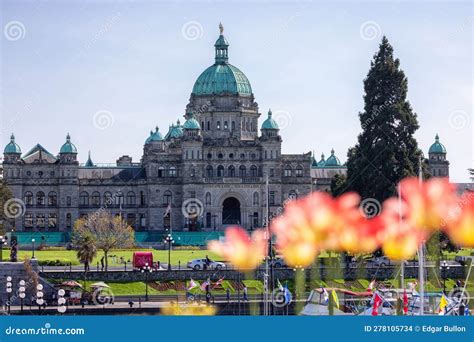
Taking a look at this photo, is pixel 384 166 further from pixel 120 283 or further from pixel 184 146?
pixel 184 146

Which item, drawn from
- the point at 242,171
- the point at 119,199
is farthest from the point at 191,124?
the point at 119,199

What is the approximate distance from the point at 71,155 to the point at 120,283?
49455mm

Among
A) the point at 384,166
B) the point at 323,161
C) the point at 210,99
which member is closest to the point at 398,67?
the point at 384,166

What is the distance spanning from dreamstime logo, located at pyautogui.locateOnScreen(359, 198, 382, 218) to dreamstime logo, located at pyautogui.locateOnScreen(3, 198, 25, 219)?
122 feet

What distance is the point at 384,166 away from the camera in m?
60.2

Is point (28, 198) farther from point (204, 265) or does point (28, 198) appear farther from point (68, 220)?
point (204, 265)

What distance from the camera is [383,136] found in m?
62.8

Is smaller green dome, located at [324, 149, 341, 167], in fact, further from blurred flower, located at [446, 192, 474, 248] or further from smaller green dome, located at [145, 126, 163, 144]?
blurred flower, located at [446, 192, 474, 248]

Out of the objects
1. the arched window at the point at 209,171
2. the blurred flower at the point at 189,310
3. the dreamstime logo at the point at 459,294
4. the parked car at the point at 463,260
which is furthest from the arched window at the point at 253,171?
the blurred flower at the point at 189,310

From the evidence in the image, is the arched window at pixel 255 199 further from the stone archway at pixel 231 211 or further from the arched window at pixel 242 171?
the arched window at pixel 242 171

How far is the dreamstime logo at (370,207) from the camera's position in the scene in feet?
175

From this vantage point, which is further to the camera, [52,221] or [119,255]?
[52,221]

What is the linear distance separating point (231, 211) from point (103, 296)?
174 feet
